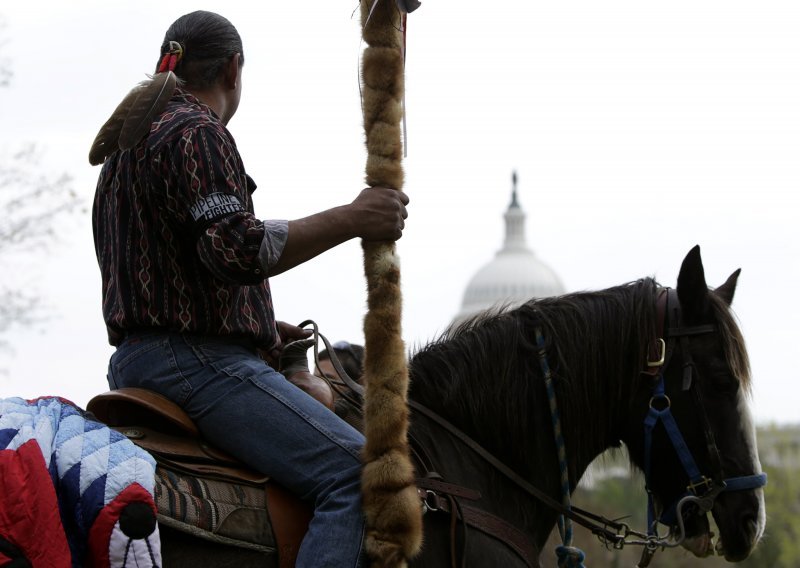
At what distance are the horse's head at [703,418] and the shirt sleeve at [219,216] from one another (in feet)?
5.52

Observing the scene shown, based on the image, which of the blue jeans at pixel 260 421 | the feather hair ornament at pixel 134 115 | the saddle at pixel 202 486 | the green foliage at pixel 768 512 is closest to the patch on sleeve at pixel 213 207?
the feather hair ornament at pixel 134 115

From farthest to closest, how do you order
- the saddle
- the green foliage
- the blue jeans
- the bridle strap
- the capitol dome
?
the capitol dome
the green foliage
the bridle strap
the blue jeans
the saddle

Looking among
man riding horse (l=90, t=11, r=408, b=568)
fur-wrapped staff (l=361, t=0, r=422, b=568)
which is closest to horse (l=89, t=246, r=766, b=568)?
fur-wrapped staff (l=361, t=0, r=422, b=568)

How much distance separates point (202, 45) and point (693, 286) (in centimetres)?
207

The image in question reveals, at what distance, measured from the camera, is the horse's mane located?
4688 millimetres

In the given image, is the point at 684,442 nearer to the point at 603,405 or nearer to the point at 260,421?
the point at 603,405

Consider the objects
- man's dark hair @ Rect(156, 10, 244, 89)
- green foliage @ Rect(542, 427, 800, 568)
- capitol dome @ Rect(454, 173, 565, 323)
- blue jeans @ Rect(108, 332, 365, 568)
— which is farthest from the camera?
capitol dome @ Rect(454, 173, 565, 323)

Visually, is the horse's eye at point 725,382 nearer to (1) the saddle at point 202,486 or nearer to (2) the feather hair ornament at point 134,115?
(1) the saddle at point 202,486

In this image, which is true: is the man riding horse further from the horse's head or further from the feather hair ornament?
the horse's head

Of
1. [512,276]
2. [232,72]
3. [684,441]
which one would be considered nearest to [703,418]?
[684,441]

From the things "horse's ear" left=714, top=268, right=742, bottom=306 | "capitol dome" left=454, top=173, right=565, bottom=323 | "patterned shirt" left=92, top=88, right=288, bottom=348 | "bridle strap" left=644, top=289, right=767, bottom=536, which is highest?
"patterned shirt" left=92, top=88, right=288, bottom=348

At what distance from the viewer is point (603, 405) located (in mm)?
4797

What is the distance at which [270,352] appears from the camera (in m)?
4.70

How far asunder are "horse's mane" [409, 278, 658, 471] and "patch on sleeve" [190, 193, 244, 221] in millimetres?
1197
